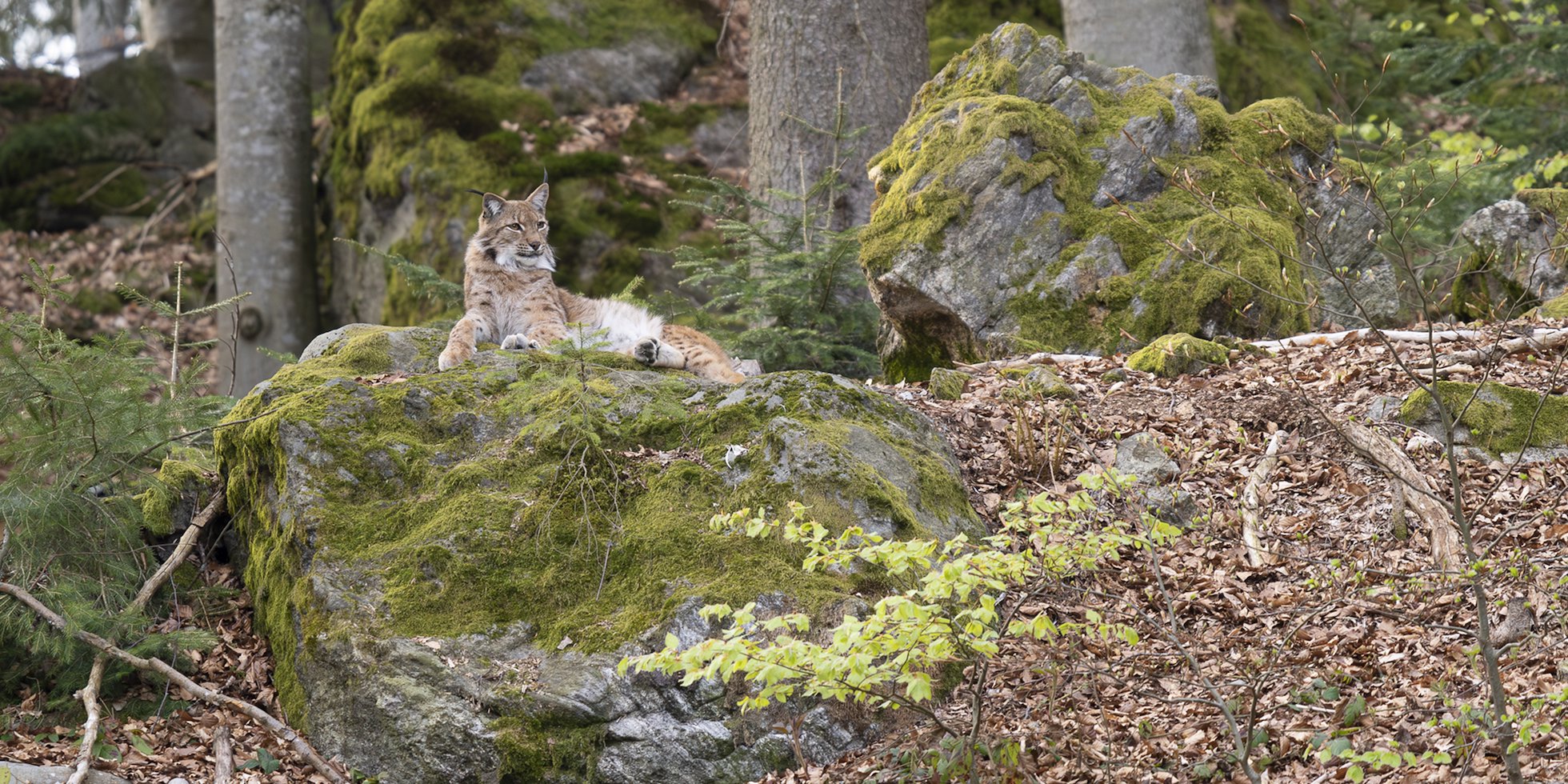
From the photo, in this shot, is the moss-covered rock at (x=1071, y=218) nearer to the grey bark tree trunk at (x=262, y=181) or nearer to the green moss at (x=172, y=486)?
the green moss at (x=172, y=486)

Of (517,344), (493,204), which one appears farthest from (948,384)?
(493,204)

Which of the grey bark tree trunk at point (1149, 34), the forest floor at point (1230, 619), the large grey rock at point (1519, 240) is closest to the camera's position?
the forest floor at point (1230, 619)

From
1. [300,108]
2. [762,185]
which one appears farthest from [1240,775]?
[300,108]

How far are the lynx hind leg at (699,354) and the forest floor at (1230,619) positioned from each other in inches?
42.2

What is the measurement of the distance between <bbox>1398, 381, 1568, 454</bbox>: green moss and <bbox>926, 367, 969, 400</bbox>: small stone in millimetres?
2384

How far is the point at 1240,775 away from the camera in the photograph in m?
4.45

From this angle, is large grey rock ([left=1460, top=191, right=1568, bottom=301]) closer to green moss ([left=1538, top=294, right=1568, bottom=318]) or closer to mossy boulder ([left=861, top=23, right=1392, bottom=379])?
green moss ([left=1538, top=294, right=1568, bottom=318])

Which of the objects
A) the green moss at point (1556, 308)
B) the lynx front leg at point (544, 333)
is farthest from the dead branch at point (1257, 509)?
the lynx front leg at point (544, 333)

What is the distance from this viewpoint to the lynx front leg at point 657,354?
7.01 m

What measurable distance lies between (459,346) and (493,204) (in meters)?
1.37

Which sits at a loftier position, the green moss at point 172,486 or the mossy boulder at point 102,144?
the mossy boulder at point 102,144

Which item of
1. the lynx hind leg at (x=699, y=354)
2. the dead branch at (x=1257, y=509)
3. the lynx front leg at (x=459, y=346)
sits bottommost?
the dead branch at (x=1257, y=509)

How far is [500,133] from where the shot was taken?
12180 millimetres

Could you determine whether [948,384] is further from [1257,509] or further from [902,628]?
[902,628]
